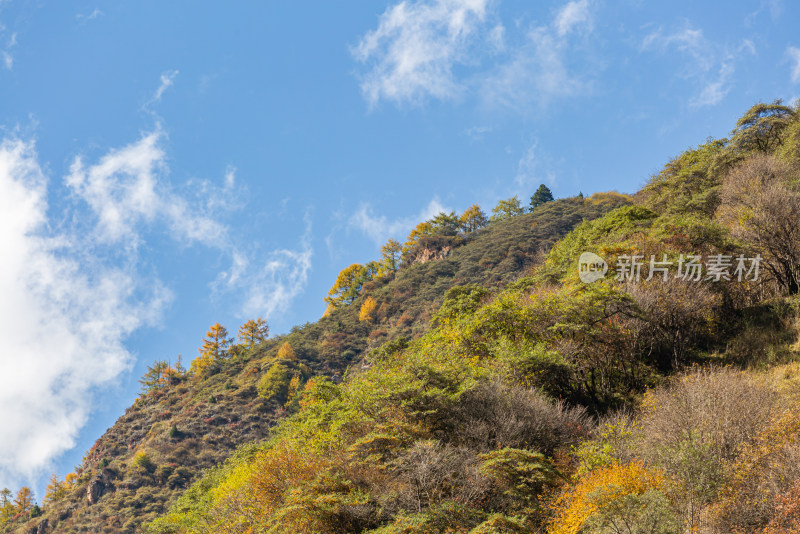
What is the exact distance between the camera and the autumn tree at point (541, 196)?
94062 mm

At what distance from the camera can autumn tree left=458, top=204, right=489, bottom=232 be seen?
92.3m

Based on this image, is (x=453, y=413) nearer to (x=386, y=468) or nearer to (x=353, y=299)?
(x=386, y=468)

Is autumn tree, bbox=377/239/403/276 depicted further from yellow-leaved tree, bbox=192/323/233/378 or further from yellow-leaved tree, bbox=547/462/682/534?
yellow-leaved tree, bbox=547/462/682/534

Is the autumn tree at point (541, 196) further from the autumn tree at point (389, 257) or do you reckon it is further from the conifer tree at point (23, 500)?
the conifer tree at point (23, 500)

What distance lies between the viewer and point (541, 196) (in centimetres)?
9506

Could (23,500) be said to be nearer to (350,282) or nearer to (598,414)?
(350,282)

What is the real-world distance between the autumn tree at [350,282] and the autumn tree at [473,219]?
1832 centimetres

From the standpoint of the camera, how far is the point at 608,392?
1675cm

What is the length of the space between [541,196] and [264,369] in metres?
60.2

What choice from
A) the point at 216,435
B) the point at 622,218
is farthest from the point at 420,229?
the point at 622,218

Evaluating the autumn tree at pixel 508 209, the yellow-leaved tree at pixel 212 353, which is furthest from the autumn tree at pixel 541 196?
the yellow-leaved tree at pixel 212 353

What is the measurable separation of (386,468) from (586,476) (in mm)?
4509

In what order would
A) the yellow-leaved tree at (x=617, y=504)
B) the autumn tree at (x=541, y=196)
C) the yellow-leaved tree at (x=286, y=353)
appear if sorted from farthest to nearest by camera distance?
the autumn tree at (x=541, y=196)
the yellow-leaved tree at (x=286, y=353)
the yellow-leaved tree at (x=617, y=504)

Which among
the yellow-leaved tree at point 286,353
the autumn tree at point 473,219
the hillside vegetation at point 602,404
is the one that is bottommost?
the hillside vegetation at point 602,404
